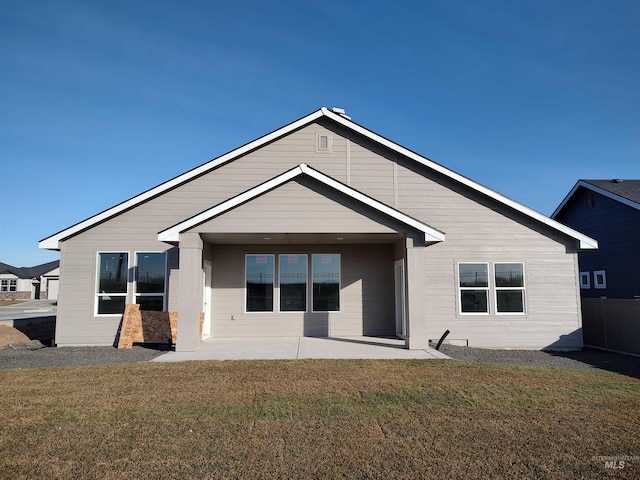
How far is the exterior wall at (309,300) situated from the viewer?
1298 cm

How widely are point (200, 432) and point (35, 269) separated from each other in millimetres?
63240

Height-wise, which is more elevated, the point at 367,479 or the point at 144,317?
the point at 144,317

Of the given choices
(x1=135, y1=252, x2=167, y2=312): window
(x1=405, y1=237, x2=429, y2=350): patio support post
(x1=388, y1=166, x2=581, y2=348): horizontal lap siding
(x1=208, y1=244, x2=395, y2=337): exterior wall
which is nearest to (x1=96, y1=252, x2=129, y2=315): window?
(x1=135, y1=252, x2=167, y2=312): window

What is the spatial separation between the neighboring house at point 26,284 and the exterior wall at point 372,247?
46223 millimetres

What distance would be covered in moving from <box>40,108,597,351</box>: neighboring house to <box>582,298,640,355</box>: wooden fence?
2.64 ft

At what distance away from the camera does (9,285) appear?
172ft

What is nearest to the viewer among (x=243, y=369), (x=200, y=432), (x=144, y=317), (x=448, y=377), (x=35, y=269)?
(x=200, y=432)

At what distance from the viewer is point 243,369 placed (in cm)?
842

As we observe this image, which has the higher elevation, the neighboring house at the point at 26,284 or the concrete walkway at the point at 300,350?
the neighboring house at the point at 26,284

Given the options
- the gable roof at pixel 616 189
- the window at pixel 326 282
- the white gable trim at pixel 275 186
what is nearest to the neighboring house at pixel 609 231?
the gable roof at pixel 616 189

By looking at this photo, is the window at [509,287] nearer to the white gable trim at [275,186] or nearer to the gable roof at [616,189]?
the white gable trim at [275,186]

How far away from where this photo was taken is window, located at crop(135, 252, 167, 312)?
1231cm

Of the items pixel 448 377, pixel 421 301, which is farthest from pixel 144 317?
pixel 448 377

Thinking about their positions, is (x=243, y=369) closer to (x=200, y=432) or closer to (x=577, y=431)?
(x=200, y=432)
